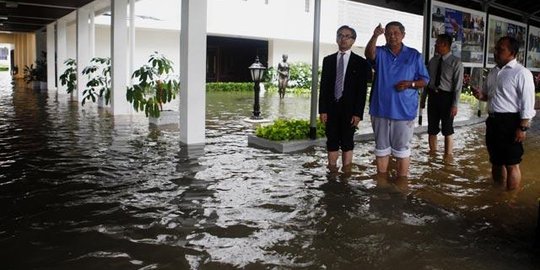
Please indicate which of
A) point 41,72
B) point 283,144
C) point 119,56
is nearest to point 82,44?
point 119,56

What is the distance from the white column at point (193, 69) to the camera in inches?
315

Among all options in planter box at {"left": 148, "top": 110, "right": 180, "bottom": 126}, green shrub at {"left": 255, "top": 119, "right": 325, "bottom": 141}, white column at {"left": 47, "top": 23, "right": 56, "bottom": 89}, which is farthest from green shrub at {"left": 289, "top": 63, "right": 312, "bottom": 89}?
green shrub at {"left": 255, "top": 119, "right": 325, "bottom": 141}

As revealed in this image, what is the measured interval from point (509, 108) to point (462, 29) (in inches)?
199

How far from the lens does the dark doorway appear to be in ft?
93.1

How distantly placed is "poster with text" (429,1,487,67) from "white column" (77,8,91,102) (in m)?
11.3

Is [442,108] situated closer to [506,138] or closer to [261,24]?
[506,138]

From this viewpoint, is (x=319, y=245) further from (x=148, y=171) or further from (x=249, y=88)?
(x=249, y=88)

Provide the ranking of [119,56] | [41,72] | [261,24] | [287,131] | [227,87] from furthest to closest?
[261,24] → [227,87] → [41,72] → [119,56] → [287,131]

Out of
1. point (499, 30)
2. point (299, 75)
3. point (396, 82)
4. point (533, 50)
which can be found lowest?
point (396, 82)

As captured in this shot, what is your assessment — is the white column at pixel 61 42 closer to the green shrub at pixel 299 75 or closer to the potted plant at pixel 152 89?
the potted plant at pixel 152 89

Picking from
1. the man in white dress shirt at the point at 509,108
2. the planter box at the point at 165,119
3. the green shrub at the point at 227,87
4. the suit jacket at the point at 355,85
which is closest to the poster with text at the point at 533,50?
the man in white dress shirt at the point at 509,108

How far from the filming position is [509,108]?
205 inches

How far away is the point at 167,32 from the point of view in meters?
24.5

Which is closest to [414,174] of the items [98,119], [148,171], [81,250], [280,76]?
[148,171]
